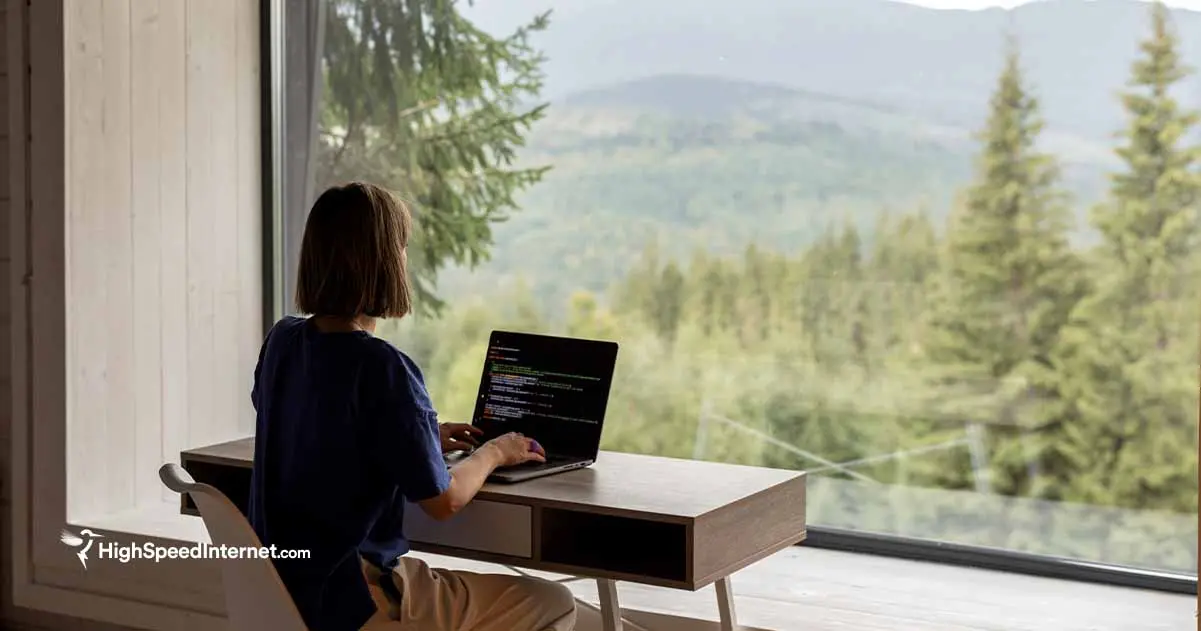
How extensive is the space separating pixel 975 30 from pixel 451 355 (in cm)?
150

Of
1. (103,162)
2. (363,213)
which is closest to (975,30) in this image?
(363,213)

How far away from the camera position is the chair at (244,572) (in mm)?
1969

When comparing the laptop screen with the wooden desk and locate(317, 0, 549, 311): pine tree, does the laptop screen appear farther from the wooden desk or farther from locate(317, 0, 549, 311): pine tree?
locate(317, 0, 549, 311): pine tree

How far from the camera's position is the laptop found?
2377mm

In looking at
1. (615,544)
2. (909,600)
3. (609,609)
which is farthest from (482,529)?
(909,600)

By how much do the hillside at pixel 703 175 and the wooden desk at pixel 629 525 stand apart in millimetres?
928

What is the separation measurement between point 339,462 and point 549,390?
472 millimetres

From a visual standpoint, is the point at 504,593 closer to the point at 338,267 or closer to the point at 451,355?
the point at 338,267

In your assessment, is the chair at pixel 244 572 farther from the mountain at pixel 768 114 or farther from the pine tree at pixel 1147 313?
the pine tree at pixel 1147 313

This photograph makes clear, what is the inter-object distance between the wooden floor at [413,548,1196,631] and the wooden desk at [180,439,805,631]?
1.44ft

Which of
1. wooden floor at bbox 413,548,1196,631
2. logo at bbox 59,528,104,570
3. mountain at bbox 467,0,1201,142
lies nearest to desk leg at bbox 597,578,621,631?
wooden floor at bbox 413,548,1196,631

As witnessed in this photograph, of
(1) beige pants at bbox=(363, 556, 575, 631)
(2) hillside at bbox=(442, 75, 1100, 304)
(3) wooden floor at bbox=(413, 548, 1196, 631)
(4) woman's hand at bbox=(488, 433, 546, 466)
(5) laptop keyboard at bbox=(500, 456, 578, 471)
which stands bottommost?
(3) wooden floor at bbox=(413, 548, 1196, 631)

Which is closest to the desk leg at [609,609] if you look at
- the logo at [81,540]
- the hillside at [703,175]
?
the hillside at [703,175]

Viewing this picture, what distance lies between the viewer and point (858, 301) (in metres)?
3.11
